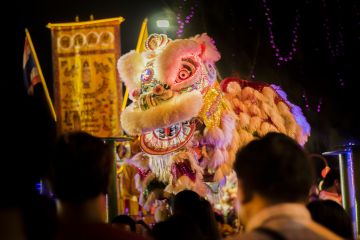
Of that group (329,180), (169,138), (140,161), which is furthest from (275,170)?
(140,161)

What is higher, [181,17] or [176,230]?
[181,17]

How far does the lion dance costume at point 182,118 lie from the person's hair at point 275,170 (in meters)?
6.32

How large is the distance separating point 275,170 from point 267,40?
13058 mm

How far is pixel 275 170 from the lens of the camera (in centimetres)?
247

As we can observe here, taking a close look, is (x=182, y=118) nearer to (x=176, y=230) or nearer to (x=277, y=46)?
(x=176, y=230)

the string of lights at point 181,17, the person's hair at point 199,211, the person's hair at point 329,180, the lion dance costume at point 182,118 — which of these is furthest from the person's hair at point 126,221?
the string of lights at point 181,17

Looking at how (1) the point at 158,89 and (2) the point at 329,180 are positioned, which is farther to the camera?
(1) the point at 158,89

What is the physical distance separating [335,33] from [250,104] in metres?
5.84

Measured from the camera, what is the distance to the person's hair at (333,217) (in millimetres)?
3502

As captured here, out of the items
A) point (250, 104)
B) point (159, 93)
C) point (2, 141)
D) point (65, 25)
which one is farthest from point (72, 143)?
point (65, 25)

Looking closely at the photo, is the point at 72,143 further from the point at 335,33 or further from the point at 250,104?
the point at 335,33

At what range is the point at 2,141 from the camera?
6.76 ft

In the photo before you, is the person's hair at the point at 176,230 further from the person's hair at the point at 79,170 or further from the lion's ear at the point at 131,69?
the lion's ear at the point at 131,69

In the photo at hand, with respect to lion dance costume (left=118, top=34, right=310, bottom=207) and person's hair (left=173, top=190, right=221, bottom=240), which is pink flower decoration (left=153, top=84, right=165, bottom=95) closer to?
lion dance costume (left=118, top=34, right=310, bottom=207)
